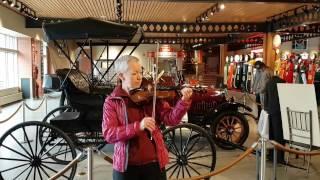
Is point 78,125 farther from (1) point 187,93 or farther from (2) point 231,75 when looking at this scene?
(2) point 231,75

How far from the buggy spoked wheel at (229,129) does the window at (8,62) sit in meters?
10.1

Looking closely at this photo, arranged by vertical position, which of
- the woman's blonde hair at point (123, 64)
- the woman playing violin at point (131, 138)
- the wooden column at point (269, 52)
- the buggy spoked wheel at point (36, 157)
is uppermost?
the wooden column at point (269, 52)

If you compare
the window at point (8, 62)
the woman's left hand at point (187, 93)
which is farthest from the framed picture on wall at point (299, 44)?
the woman's left hand at point (187, 93)

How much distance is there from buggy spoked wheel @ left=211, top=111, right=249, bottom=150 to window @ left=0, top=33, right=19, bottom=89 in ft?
33.0

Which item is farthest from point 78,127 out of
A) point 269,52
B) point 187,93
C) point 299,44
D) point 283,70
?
point 299,44

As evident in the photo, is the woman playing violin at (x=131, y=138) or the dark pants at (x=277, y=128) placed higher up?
the woman playing violin at (x=131, y=138)

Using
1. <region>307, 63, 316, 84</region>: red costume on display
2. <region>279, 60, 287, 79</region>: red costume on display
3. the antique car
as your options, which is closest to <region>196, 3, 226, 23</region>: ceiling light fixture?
<region>279, 60, 287, 79</region>: red costume on display

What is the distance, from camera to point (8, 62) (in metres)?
15.3

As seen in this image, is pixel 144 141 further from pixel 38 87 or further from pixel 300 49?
pixel 300 49

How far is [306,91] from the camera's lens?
4.71 metres

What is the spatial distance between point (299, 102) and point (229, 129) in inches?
74.1

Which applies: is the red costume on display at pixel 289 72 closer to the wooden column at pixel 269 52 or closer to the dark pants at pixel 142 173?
the wooden column at pixel 269 52

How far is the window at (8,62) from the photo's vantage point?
1410 centimetres

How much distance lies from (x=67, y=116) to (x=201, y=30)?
1059 cm
